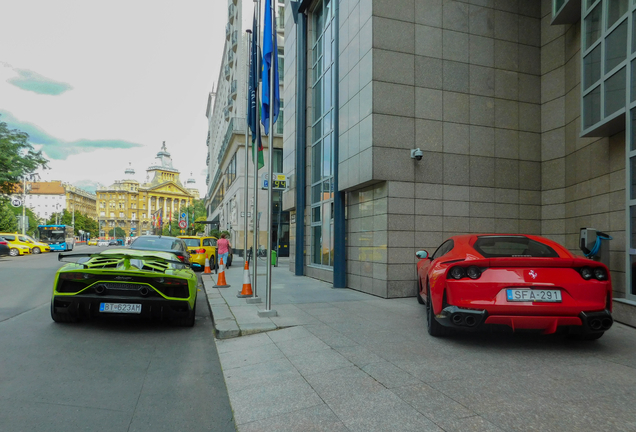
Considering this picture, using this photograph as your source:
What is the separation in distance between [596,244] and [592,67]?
3316 millimetres

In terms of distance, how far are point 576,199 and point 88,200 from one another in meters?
172

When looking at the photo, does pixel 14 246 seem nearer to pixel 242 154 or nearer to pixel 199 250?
pixel 242 154

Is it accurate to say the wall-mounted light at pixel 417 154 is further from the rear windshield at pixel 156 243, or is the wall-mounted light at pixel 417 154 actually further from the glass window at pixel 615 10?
the rear windshield at pixel 156 243

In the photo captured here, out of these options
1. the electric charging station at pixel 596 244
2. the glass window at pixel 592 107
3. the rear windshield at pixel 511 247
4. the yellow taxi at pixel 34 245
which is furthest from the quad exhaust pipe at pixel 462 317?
the yellow taxi at pixel 34 245

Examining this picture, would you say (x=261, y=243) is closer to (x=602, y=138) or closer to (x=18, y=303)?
(x=18, y=303)

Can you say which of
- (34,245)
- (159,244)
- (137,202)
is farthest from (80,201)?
(159,244)

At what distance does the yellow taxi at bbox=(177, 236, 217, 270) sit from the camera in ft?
63.1

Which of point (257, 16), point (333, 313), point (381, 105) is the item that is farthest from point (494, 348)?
point (257, 16)

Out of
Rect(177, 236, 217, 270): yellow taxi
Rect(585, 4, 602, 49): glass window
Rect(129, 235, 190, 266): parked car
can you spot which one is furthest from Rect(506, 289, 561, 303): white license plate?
Rect(177, 236, 217, 270): yellow taxi

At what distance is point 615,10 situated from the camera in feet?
24.3

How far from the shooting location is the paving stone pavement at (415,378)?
3.19m

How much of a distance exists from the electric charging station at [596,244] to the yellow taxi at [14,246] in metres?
40.6

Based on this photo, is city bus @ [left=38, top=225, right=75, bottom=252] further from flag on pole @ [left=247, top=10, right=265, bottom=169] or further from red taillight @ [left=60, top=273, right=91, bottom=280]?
red taillight @ [left=60, top=273, right=91, bottom=280]

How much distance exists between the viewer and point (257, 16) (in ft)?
34.2
